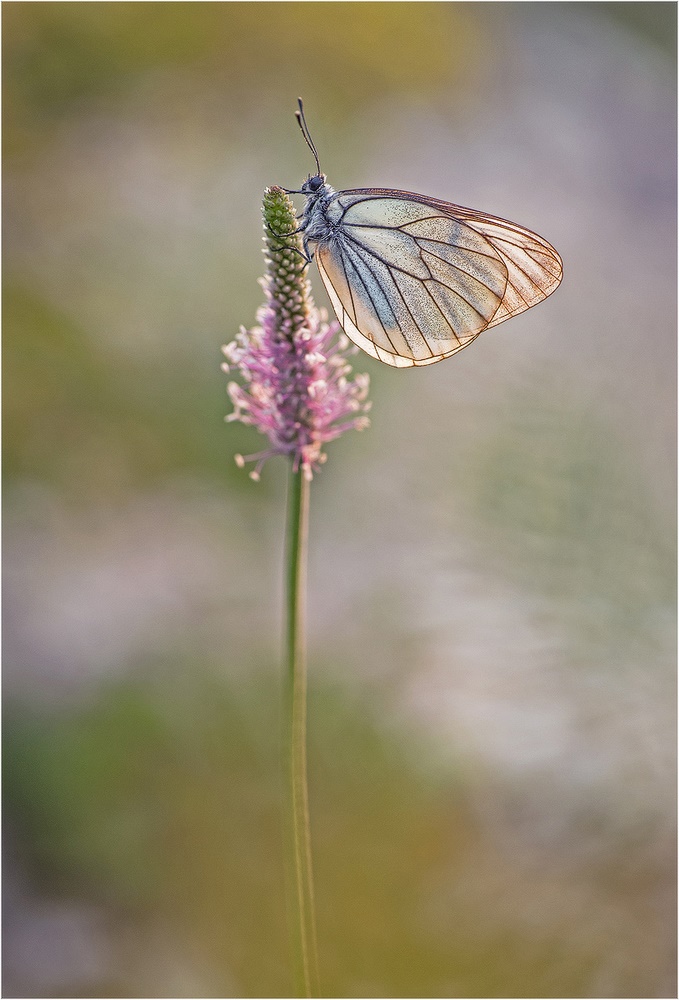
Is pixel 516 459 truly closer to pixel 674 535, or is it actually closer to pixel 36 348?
pixel 674 535

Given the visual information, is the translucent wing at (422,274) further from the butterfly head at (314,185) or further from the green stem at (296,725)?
the green stem at (296,725)

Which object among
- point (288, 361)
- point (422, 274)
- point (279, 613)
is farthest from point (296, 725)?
point (279, 613)

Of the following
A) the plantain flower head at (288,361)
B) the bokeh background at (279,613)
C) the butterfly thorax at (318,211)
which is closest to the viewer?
the plantain flower head at (288,361)

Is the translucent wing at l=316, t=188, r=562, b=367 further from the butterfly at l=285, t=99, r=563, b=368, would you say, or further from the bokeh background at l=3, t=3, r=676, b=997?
the bokeh background at l=3, t=3, r=676, b=997

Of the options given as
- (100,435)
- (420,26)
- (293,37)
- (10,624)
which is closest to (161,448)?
(100,435)

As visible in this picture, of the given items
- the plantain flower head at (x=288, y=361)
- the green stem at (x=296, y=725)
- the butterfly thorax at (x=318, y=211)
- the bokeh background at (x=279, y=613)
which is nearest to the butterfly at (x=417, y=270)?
the butterfly thorax at (x=318, y=211)

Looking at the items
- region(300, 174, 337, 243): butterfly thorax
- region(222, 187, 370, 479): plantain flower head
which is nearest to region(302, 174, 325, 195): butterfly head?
region(300, 174, 337, 243): butterfly thorax

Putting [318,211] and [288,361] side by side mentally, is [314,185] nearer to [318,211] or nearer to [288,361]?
[318,211]
